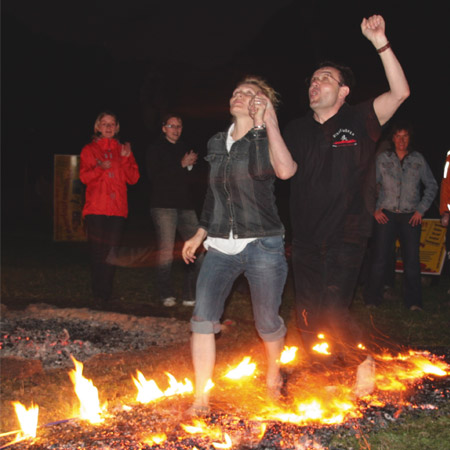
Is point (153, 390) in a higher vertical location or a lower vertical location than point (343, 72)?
lower

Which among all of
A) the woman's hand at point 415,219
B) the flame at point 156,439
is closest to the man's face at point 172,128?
the woman's hand at point 415,219

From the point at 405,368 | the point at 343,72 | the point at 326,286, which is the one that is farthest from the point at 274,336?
the point at 343,72

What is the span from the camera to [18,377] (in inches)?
199

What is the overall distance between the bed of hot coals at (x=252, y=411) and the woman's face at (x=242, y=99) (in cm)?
188

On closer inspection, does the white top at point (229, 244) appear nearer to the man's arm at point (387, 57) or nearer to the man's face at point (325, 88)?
the man's face at point (325, 88)

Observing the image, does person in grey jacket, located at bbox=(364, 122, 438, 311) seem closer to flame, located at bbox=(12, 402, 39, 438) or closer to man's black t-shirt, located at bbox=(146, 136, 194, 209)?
man's black t-shirt, located at bbox=(146, 136, 194, 209)

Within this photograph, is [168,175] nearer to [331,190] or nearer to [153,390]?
[331,190]

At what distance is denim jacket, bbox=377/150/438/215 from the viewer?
7699 millimetres

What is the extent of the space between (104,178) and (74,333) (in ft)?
7.04

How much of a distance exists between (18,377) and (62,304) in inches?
119

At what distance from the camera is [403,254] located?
25.6 ft

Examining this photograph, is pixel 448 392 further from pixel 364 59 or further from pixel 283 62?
pixel 283 62

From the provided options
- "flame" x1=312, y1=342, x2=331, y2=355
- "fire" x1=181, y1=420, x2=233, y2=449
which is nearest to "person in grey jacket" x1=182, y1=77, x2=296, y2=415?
"fire" x1=181, y1=420, x2=233, y2=449

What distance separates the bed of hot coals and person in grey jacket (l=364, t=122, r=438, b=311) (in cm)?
267
